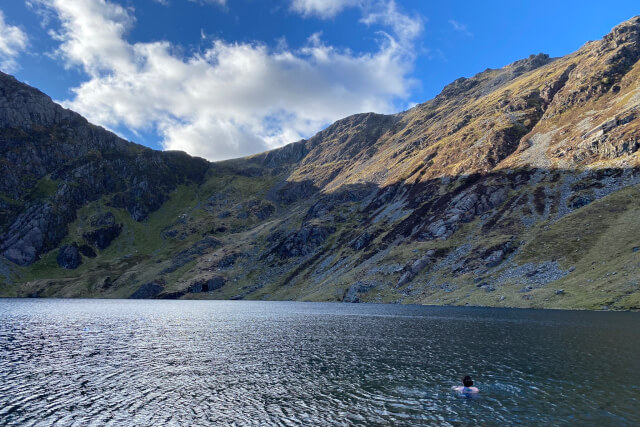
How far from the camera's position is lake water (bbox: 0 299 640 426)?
1234 inches

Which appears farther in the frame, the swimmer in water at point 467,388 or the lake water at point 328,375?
the swimmer in water at point 467,388

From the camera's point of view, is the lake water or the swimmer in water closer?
the lake water

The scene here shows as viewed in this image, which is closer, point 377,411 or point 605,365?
point 377,411

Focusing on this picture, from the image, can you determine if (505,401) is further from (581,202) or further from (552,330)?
(581,202)

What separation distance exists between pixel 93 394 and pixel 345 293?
454 ft

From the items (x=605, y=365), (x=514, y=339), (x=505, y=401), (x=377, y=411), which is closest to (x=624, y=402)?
(x=505, y=401)

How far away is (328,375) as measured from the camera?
44531 mm

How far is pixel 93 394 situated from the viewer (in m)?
37.1

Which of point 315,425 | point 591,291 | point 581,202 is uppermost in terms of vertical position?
point 581,202

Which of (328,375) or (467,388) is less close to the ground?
(467,388)

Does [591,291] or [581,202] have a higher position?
[581,202]

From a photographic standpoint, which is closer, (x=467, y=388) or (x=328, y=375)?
(x=467, y=388)

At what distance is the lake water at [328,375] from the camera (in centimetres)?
3134

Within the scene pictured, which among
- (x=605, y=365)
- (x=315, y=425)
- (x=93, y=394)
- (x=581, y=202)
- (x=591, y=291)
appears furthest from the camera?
(x=581, y=202)
